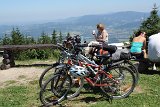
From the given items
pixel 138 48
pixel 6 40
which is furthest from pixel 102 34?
pixel 6 40

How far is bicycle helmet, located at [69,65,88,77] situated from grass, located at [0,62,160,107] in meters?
0.75

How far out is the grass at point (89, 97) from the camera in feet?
27.3

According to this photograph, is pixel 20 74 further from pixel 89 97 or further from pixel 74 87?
pixel 89 97

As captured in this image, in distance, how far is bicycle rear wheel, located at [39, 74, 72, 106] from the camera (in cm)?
798

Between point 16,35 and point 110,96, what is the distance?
33446 millimetres

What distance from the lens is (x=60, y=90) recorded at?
8344 millimetres

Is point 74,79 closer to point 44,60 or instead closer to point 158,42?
point 158,42

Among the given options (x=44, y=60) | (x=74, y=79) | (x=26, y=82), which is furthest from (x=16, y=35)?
(x=74, y=79)

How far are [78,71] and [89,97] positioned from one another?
3.47 ft

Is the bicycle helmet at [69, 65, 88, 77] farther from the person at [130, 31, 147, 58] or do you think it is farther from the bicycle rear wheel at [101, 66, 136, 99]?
the person at [130, 31, 147, 58]

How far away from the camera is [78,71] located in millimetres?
8086

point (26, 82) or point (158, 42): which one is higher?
point (158, 42)

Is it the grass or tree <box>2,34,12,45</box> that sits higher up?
the grass

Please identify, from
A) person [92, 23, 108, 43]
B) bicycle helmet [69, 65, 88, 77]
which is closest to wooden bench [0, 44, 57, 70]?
person [92, 23, 108, 43]
